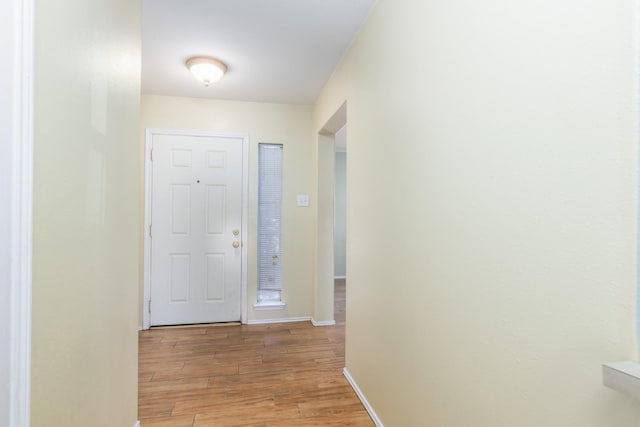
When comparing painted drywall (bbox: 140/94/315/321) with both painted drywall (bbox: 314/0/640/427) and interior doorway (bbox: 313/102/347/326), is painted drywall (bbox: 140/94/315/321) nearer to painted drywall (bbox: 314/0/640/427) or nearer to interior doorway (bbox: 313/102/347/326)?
interior doorway (bbox: 313/102/347/326)

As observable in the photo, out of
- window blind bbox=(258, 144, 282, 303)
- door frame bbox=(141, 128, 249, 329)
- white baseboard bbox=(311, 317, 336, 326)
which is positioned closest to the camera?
door frame bbox=(141, 128, 249, 329)

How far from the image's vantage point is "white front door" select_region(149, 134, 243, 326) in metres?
3.37

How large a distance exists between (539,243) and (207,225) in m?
3.21

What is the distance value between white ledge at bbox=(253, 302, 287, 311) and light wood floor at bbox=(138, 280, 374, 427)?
0.24m

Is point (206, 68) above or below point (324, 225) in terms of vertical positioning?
above

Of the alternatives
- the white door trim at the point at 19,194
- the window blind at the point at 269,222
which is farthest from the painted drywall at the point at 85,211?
the window blind at the point at 269,222

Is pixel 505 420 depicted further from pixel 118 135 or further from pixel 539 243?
pixel 118 135

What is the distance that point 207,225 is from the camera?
347cm

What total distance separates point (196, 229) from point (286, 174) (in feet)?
3.83

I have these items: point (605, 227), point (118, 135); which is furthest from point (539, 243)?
point (118, 135)

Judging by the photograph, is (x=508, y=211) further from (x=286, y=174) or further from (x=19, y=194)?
(x=286, y=174)

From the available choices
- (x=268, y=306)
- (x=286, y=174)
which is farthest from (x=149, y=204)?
(x=268, y=306)

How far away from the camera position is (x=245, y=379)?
230 cm

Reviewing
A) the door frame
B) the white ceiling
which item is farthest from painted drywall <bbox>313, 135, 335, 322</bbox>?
the door frame
